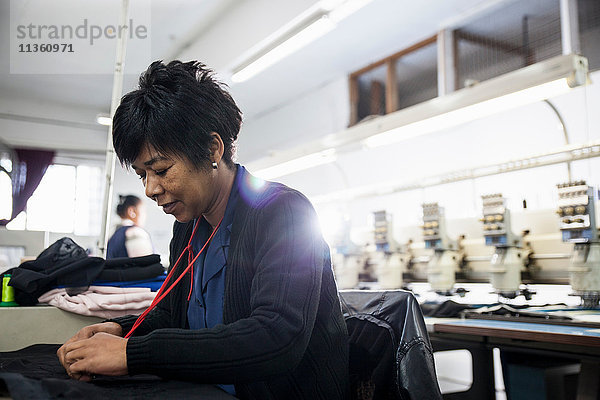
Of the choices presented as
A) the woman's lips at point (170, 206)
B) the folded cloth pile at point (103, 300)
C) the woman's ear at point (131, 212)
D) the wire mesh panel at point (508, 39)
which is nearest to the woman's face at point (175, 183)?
the woman's lips at point (170, 206)

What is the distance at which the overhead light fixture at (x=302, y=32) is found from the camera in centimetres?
292

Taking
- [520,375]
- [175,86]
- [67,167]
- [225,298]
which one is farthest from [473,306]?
[67,167]

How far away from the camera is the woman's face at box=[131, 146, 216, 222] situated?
109 centimetres

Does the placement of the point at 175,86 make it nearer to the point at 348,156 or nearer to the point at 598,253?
the point at 598,253

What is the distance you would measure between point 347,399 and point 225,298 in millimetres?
336

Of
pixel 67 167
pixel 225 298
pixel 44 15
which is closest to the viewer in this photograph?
pixel 225 298

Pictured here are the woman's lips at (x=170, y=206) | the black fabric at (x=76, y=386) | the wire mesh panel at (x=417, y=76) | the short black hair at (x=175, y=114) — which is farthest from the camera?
the wire mesh panel at (x=417, y=76)

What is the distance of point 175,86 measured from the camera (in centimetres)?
107

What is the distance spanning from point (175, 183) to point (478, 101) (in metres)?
1.70

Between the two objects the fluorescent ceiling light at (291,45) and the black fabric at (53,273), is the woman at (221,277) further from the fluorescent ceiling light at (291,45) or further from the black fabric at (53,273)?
the fluorescent ceiling light at (291,45)

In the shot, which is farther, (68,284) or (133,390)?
(68,284)

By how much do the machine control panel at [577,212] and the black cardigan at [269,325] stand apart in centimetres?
156

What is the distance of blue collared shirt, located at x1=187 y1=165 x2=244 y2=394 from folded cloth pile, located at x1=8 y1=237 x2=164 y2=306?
63cm

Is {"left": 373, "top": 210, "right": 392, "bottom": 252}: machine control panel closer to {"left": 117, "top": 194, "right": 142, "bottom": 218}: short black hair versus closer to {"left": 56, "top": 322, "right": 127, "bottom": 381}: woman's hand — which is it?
{"left": 117, "top": 194, "right": 142, "bottom": 218}: short black hair
